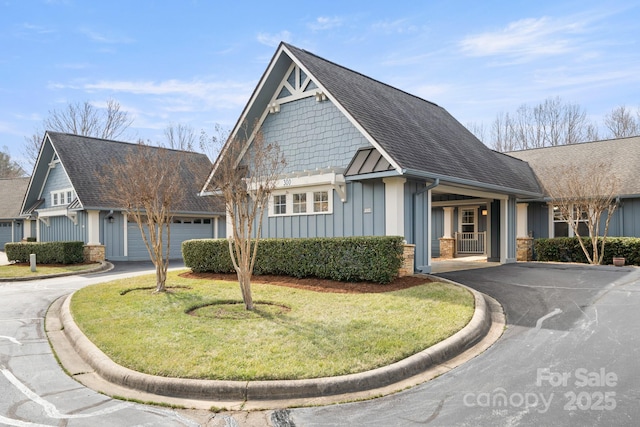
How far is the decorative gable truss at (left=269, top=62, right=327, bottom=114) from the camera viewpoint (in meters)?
13.4

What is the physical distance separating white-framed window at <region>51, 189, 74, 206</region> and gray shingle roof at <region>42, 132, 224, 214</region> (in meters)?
1.55

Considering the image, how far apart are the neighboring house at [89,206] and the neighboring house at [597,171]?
562 inches

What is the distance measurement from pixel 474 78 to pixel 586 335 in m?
14.3

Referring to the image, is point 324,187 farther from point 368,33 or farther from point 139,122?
point 139,122

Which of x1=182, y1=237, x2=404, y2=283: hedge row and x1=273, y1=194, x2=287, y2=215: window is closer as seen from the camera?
x1=182, y1=237, x2=404, y2=283: hedge row

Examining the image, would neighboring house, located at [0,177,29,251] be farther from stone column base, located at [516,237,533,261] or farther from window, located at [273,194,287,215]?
stone column base, located at [516,237,533,261]

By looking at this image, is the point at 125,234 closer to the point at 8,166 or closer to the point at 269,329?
the point at 269,329

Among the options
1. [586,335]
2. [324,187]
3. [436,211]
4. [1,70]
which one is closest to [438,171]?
[324,187]

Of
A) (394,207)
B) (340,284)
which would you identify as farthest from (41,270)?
(394,207)

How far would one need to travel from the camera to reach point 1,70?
2247 centimetres

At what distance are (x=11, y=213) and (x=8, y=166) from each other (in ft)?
79.8

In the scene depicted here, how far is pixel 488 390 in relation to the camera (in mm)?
4824

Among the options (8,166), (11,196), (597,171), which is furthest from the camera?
(8,166)

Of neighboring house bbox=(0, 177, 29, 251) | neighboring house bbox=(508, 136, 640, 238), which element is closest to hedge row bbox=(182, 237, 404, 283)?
neighboring house bbox=(508, 136, 640, 238)
